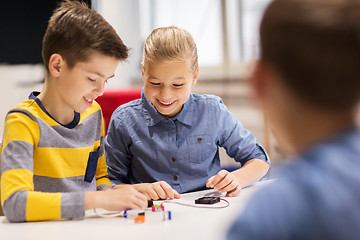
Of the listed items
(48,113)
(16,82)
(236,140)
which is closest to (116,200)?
(48,113)

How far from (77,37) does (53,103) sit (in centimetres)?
19

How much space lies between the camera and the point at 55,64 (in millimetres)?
1229

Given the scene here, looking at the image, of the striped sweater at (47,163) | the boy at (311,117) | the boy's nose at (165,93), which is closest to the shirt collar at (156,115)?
the boy's nose at (165,93)

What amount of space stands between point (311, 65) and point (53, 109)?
2.92ft

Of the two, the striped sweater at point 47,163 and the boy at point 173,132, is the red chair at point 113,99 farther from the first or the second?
the striped sweater at point 47,163

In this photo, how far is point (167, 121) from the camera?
5.11ft

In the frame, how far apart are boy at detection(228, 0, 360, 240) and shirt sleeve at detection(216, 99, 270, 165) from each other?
105cm

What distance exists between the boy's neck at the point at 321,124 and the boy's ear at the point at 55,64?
2.79ft

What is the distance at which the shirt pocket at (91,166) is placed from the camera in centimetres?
131

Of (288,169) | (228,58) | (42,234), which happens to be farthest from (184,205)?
(228,58)

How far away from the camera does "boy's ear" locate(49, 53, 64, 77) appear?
4.01ft

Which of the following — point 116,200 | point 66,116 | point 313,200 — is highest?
point 313,200

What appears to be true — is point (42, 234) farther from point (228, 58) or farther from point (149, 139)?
point (228, 58)

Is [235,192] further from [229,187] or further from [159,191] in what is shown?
[159,191]
